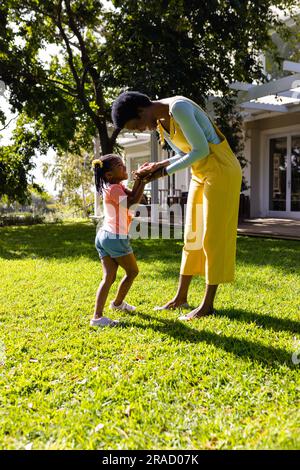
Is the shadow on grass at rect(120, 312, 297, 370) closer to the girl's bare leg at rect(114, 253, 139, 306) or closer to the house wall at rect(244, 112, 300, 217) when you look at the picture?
the girl's bare leg at rect(114, 253, 139, 306)

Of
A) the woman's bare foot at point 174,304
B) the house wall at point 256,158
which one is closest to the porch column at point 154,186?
the house wall at point 256,158

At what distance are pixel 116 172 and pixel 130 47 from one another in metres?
6.47

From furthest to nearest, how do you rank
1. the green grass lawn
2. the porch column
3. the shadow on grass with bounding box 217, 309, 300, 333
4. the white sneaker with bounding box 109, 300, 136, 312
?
1. the porch column
2. the white sneaker with bounding box 109, 300, 136, 312
3. the shadow on grass with bounding box 217, 309, 300, 333
4. the green grass lawn

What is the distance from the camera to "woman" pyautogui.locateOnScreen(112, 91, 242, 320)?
2883 mm

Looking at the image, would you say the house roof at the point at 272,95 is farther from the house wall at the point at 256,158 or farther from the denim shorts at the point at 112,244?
the denim shorts at the point at 112,244

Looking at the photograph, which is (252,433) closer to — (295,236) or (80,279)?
(80,279)

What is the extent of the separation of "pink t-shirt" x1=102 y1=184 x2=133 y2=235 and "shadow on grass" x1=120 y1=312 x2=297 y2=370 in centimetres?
73

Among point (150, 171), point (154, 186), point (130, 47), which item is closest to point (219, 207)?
point (150, 171)

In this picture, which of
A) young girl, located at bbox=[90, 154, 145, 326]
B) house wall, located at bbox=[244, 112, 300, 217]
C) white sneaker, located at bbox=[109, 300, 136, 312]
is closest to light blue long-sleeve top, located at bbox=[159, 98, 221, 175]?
young girl, located at bbox=[90, 154, 145, 326]

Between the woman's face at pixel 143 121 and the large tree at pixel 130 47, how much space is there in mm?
4704

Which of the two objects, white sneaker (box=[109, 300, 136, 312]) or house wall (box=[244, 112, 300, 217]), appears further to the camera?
house wall (box=[244, 112, 300, 217])

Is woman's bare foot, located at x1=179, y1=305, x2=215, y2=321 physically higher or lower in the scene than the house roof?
lower

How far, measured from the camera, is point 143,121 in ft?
9.75

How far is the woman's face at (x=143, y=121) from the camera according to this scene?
9.66 ft
